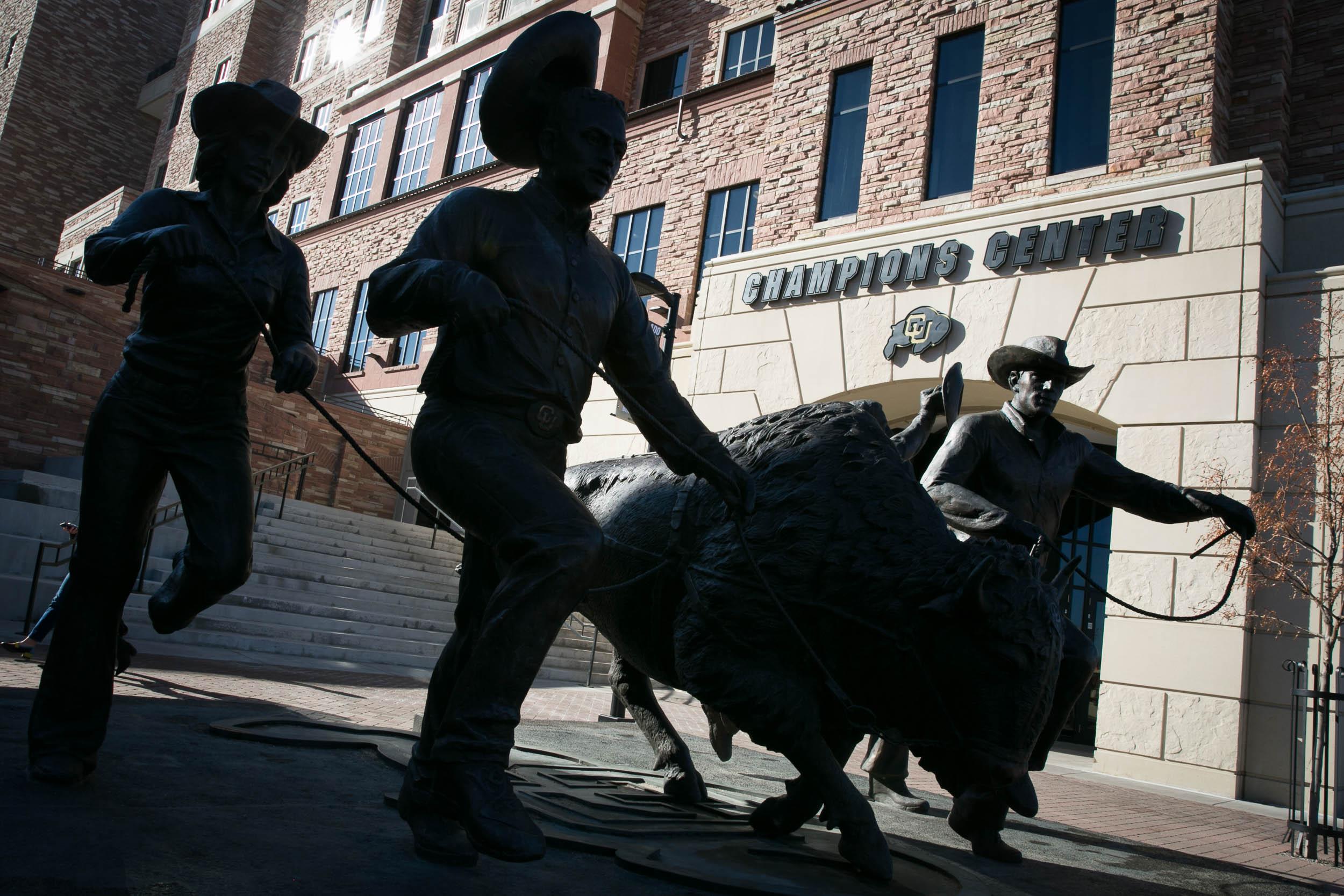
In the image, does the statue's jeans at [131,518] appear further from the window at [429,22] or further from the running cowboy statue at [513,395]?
Answer: the window at [429,22]

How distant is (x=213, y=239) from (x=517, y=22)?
72.5 feet

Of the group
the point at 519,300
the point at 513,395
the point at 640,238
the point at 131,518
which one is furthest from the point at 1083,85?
the point at 131,518

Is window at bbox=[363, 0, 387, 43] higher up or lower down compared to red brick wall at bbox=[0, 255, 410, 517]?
higher up

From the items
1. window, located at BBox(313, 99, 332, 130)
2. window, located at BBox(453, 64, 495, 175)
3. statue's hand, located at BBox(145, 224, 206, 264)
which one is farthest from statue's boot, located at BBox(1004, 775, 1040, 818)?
window, located at BBox(313, 99, 332, 130)

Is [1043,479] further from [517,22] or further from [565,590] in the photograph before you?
[517,22]

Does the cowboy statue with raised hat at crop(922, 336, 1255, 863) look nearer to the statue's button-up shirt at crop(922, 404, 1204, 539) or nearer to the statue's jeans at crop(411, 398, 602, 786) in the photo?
the statue's button-up shirt at crop(922, 404, 1204, 539)

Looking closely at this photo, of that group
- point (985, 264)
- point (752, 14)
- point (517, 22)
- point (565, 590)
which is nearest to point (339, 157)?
point (517, 22)

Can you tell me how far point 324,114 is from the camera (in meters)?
30.2

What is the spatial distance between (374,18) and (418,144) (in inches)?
271

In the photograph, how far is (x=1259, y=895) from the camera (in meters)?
3.88

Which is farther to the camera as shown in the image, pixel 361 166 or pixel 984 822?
pixel 361 166

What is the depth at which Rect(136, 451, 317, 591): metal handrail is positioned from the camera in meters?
11.0

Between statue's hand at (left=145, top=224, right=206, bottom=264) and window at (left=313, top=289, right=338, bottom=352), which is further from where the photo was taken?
window at (left=313, top=289, right=338, bottom=352)

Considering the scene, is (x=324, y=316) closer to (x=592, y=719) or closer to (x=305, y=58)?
(x=305, y=58)
